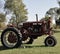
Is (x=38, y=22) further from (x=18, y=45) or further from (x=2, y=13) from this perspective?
(x=2, y=13)

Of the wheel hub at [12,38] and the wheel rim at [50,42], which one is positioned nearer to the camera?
the wheel hub at [12,38]

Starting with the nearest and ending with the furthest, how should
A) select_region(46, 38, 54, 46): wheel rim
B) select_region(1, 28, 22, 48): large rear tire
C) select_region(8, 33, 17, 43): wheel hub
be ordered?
select_region(1, 28, 22, 48): large rear tire < select_region(8, 33, 17, 43): wheel hub < select_region(46, 38, 54, 46): wheel rim

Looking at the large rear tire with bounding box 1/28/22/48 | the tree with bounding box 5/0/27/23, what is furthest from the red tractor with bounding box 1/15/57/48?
the tree with bounding box 5/0/27/23

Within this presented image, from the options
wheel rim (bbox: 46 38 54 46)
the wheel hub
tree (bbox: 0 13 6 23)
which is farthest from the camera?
tree (bbox: 0 13 6 23)

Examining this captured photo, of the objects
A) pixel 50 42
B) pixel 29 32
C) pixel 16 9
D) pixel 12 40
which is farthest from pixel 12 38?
pixel 16 9

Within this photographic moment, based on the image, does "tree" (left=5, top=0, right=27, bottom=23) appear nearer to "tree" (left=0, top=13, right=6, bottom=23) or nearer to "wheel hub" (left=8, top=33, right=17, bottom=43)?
"tree" (left=0, top=13, right=6, bottom=23)

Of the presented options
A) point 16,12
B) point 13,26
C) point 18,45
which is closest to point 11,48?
point 18,45

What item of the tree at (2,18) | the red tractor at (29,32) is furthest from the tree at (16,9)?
the red tractor at (29,32)

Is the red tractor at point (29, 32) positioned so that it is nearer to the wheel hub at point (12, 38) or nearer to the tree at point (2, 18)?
the wheel hub at point (12, 38)

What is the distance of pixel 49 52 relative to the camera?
1148 centimetres

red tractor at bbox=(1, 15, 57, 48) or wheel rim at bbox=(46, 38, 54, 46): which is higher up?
red tractor at bbox=(1, 15, 57, 48)

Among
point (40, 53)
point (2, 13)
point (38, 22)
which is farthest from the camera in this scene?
point (2, 13)

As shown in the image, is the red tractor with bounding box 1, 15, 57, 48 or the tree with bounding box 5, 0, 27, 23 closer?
the red tractor with bounding box 1, 15, 57, 48

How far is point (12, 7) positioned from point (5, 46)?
174 ft
